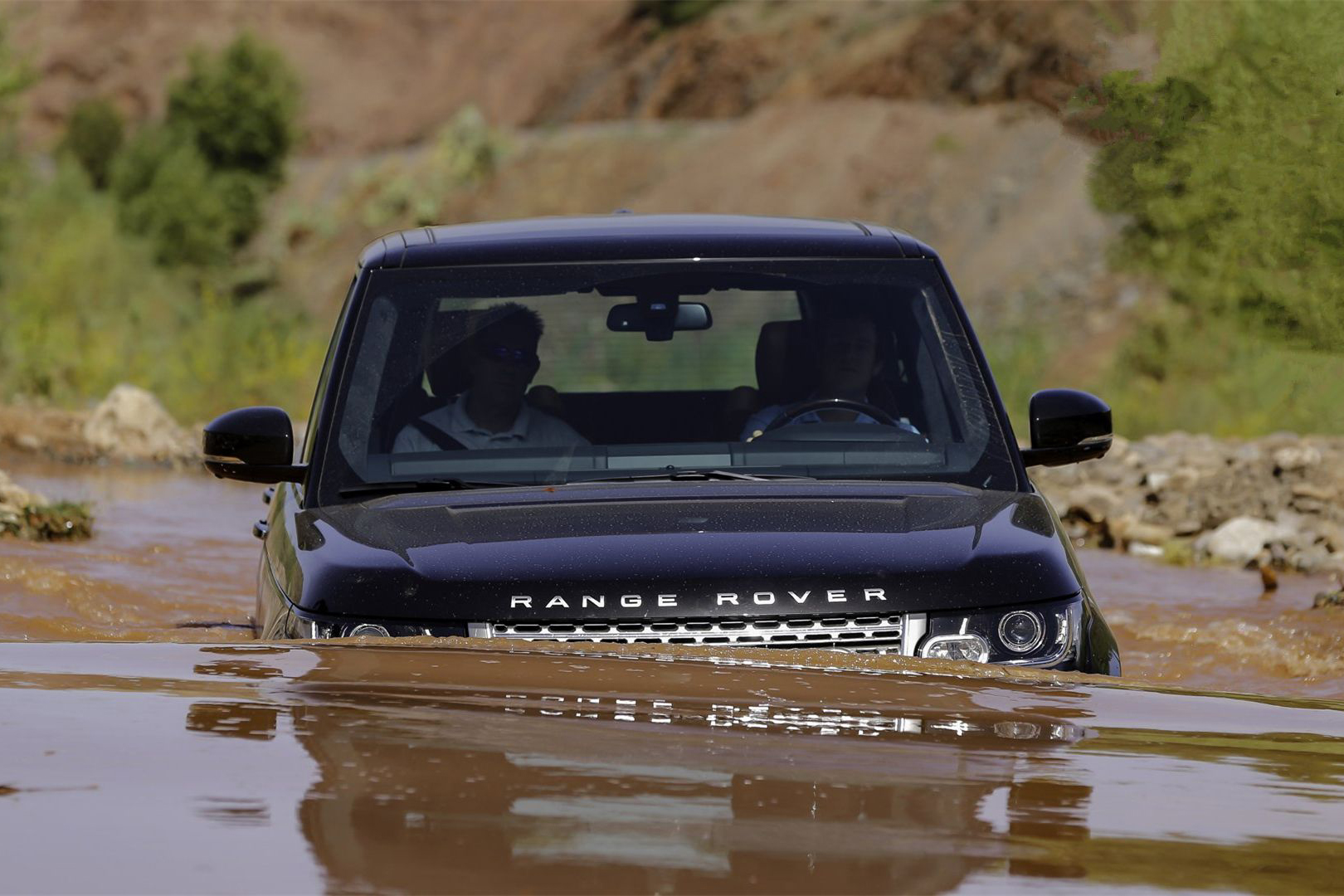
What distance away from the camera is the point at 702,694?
2.95 m

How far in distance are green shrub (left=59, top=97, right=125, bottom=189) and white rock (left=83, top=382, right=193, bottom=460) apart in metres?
55.3

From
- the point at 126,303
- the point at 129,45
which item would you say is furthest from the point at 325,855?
the point at 129,45

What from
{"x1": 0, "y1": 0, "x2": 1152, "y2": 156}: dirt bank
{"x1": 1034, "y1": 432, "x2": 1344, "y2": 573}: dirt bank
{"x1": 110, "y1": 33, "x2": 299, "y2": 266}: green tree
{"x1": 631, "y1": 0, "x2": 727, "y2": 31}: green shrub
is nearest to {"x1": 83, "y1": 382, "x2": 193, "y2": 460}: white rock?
{"x1": 1034, "y1": 432, "x2": 1344, "y2": 573}: dirt bank

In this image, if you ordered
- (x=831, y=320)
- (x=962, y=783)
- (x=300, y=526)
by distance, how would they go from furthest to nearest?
(x=831, y=320)
(x=300, y=526)
(x=962, y=783)

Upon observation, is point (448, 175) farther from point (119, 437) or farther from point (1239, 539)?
point (1239, 539)

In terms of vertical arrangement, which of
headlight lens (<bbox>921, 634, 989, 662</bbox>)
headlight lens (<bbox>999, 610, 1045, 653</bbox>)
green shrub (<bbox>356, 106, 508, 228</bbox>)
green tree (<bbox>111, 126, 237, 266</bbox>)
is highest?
green shrub (<bbox>356, 106, 508, 228</bbox>)

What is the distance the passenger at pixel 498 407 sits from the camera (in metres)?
5.30

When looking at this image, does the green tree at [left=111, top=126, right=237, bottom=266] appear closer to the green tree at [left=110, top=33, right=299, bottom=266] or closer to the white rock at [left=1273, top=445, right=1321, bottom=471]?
the green tree at [left=110, top=33, right=299, bottom=266]

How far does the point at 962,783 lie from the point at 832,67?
5617 centimetres

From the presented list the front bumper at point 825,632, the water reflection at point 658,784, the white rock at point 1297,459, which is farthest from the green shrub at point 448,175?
the water reflection at point 658,784

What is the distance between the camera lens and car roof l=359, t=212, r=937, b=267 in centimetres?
552

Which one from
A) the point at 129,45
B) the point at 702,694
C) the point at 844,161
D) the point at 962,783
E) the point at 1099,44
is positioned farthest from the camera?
the point at 129,45

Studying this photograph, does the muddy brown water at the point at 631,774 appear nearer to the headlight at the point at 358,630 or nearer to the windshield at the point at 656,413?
the headlight at the point at 358,630

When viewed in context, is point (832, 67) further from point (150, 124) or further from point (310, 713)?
point (310, 713)
